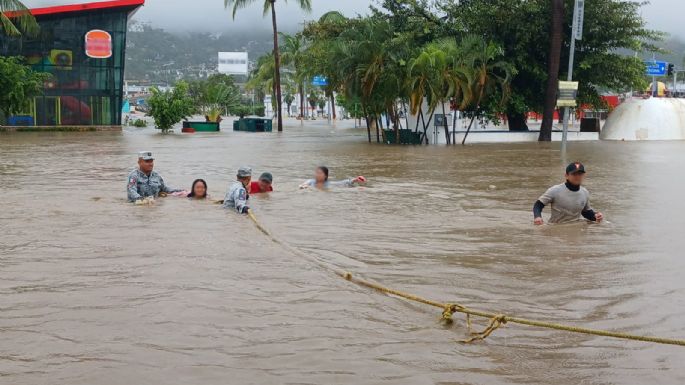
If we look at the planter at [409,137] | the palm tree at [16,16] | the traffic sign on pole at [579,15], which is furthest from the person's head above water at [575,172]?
the palm tree at [16,16]

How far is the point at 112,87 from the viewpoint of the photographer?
51.0 m

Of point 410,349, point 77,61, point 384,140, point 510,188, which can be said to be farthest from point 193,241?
point 77,61

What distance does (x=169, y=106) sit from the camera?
47.6m

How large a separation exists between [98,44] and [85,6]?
2397 mm

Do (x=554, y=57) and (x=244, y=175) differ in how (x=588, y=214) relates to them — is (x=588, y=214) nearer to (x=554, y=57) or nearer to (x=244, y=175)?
(x=244, y=175)

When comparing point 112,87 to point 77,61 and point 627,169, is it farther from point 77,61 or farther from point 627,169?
point 627,169

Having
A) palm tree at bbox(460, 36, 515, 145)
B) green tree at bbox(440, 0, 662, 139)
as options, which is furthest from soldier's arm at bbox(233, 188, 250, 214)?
green tree at bbox(440, 0, 662, 139)

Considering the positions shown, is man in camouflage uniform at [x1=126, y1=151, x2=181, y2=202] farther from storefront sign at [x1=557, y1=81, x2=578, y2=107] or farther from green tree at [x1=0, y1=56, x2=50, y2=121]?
green tree at [x1=0, y1=56, x2=50, y2=121]

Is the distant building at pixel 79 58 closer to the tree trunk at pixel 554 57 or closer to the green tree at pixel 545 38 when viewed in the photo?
the green tree at pixel 545 38

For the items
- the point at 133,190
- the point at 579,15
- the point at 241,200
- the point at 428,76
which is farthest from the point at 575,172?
the point at 428,76

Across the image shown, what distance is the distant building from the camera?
48.9 metres

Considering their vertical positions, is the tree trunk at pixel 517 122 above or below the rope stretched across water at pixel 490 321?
above

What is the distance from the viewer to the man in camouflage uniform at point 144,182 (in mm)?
12742

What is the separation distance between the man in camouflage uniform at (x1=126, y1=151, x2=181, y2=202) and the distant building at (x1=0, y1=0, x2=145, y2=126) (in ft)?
128
